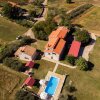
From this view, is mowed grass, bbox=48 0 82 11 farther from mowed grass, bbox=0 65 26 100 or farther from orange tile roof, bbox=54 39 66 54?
mowed grass, bbox=0 65 26 100

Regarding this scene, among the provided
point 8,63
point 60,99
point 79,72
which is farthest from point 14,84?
point 79,72

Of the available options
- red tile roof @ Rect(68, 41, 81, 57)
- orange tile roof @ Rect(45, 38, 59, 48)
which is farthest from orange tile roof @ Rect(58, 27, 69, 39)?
red tile roof @ Rect(68, 41, 81, 57)

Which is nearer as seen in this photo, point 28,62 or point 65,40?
point 28,62

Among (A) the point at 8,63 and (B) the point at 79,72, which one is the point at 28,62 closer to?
(A) the point at 8,63

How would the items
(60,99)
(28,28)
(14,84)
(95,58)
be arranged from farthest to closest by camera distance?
(28,28) < (95,58) < (14,84) < (60,99)

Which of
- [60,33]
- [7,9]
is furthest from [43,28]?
[7,9]

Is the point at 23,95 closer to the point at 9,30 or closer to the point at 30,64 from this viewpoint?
the point at 30,64

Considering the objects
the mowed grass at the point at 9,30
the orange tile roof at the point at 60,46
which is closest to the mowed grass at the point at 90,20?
the orange tile roof at the point at 60,46
